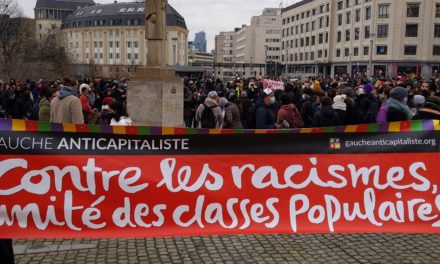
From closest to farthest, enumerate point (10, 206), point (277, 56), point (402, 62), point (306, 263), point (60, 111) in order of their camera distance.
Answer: point (10, 206)
point (306, 263)
point (60, 111)
point (402, 62)
point (277, 56)

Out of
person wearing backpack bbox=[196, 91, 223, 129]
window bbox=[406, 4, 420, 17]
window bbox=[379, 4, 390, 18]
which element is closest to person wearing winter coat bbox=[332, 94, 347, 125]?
person wearing backpack bbox=[196, 91, 223, 129]

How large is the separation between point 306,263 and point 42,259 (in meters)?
2.82

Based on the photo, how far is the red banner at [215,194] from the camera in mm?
4008

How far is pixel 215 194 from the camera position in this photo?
4113mm

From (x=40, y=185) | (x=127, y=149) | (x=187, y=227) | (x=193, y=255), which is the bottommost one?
(x=193, y=255)

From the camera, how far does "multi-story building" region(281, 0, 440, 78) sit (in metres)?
68.1

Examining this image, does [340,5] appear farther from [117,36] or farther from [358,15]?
[117,36]

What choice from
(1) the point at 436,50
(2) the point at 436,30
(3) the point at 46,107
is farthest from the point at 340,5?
(3) the point at 46,107

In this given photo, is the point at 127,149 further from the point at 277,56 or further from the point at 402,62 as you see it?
the point at 277,56

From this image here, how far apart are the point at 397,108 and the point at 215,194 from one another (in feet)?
14.2

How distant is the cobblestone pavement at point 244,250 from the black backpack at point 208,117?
4604mm

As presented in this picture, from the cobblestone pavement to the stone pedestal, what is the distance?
23.6ft

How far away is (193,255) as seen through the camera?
18.0 feet

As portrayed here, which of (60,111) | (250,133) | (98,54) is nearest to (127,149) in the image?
(250,133)
